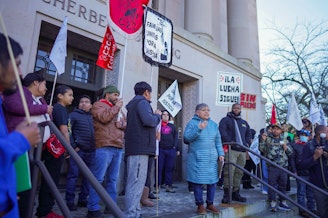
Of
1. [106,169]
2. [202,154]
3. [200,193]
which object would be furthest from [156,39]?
[200,193]

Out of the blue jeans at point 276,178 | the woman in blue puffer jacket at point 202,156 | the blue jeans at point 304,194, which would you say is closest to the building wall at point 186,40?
the woman in blue puffer jacket at point 202,156

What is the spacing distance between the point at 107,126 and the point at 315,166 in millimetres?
3503

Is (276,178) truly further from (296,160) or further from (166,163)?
(166,163)

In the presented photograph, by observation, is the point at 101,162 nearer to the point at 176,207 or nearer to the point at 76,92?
the point at 176,207

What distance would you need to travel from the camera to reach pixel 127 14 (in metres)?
4.45

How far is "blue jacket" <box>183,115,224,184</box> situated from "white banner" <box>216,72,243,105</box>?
6.70 ft

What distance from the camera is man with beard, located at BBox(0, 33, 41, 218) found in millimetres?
1272

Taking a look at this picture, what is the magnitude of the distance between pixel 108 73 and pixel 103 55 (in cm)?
160

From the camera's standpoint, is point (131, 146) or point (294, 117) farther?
point (294, 117)

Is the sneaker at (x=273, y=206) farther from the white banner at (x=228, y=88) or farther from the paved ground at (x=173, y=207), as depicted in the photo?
the white banner at (x=228, y=88)

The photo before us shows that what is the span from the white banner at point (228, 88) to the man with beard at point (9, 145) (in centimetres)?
526

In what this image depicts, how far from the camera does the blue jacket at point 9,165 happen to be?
1.26 m

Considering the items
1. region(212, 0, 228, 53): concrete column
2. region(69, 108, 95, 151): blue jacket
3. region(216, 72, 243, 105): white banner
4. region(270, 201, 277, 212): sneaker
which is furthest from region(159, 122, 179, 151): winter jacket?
region(212, 0, 228, 53): concrete column

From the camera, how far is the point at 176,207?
4.55m
